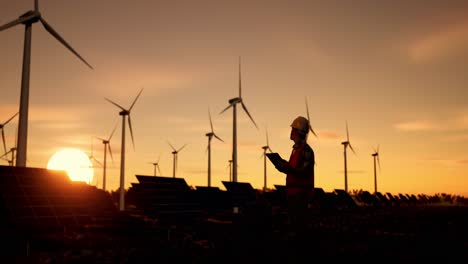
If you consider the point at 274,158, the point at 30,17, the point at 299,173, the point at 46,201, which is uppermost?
the point at 30,17

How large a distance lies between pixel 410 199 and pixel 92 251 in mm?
78126

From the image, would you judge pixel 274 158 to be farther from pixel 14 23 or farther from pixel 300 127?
pixel 14 23

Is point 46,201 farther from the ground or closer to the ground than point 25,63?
closer to the ground

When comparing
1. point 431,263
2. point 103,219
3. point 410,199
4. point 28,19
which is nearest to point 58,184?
point 103,219

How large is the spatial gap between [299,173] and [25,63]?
23350 mm

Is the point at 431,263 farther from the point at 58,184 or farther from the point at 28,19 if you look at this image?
the point at 28,19

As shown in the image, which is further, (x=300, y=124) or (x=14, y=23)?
(x=14, y=23)

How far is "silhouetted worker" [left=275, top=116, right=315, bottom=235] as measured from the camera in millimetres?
8766

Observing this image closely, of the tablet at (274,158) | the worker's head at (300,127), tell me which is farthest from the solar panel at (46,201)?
the worker's head at (300,127)

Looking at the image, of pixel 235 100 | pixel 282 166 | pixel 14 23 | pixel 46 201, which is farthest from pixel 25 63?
pixel 282 166

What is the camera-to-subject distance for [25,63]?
27.3 metres

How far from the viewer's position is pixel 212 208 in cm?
2500

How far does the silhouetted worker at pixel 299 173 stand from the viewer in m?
8.77

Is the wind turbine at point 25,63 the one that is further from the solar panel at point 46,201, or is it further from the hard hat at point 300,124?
the hard hat at point 300,124
